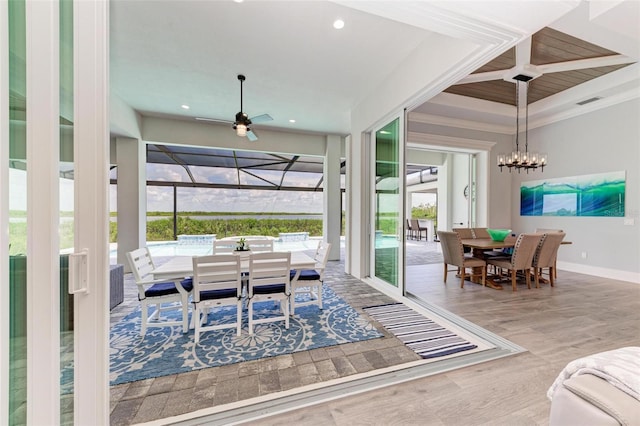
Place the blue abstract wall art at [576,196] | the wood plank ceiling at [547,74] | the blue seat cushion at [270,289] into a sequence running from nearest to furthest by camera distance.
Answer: the blue seat cushion at [270,289]
the wood plank ceiling at [547,74]
the blue abstract wall art at [576,196]

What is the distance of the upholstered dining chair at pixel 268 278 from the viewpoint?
8.15ft

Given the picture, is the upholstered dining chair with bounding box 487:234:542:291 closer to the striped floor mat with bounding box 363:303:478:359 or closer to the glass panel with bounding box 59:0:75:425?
the striped floor mat with bounding box 363:303:478:359

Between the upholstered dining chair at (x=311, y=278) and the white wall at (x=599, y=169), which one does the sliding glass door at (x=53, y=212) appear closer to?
the upholstered dining chair at (x=311, y=278)

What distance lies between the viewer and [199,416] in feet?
5.05

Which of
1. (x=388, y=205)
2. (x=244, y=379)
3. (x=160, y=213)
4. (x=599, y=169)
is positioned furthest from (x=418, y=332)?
(x=160, y=213)

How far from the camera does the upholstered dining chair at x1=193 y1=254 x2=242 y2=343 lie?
7.60 ft

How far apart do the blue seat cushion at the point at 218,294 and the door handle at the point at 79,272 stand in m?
1.43

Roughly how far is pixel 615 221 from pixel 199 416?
6751 millimetres

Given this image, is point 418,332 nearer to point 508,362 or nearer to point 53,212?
point 508,362

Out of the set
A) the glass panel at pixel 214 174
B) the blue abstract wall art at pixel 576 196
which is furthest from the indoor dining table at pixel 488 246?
the glass panel at pixel 214 174

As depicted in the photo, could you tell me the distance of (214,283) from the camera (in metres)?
2.38

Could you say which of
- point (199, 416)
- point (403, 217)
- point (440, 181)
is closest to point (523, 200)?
point (440, 181)

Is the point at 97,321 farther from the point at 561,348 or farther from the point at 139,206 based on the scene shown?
the point at 139,206

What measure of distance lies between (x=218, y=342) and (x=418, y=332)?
200 centimetres
